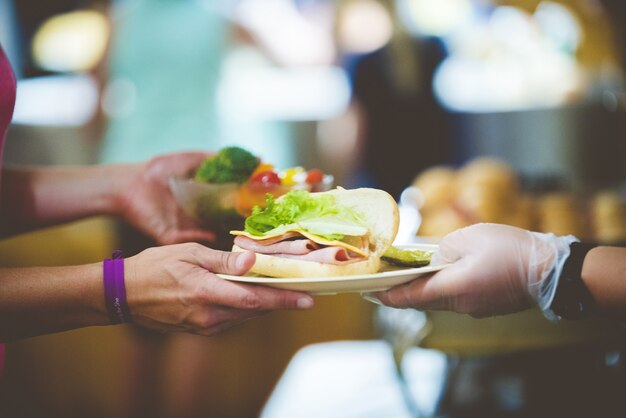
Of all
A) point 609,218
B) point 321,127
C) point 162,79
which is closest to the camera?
point 609,218

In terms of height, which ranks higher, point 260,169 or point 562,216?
point 260,169

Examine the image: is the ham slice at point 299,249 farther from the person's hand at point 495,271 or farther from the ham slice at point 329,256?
the person's hand at point 495,271

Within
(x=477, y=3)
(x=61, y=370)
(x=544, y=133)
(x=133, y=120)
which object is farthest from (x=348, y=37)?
(x=61, y=370)

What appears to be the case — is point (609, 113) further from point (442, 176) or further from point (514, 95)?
point (442, 176)

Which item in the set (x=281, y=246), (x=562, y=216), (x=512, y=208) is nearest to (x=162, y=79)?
(x=512, y=208)

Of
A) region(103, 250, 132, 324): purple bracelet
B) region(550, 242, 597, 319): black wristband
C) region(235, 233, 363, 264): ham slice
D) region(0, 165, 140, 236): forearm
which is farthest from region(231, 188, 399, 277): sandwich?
region(0, 165, 140, 236): forearm

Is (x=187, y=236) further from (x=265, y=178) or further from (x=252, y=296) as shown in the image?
(x=252, y=296)
